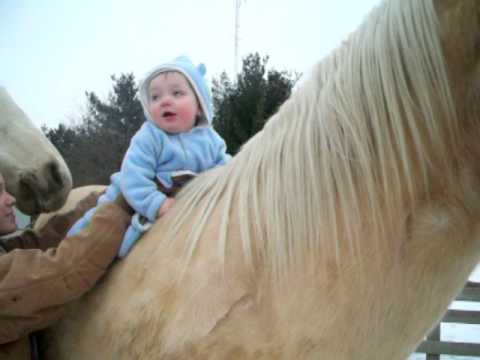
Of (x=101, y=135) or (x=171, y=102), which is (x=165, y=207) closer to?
(x=171, y=102)

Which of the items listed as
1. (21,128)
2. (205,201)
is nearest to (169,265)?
(205,201)

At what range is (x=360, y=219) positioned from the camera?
85 centimetres

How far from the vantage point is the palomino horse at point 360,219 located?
32.1 inches

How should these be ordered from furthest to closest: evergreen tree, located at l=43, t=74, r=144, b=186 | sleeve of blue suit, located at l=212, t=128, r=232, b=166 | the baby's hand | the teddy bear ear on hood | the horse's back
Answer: evergreen tree, located at l=43, t=74, r=144, b=186
the horse's back
sleeve of blue suit, located at l=212, t=128, r=232, b=166
the teddy bear ear on hood
the baby's hand

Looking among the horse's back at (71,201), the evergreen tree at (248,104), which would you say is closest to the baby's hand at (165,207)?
the horse's back at (71,201)

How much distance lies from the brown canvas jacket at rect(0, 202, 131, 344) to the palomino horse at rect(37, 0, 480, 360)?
288mm

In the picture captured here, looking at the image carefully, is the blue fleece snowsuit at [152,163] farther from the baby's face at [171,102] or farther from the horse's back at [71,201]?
the horse's back at [71,201]

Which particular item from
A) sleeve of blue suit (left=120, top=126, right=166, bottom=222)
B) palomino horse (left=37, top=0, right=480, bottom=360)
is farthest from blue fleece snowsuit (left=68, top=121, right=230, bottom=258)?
palomino horse (left=37, top=0, right=480, bottom=360)

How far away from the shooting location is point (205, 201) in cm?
110

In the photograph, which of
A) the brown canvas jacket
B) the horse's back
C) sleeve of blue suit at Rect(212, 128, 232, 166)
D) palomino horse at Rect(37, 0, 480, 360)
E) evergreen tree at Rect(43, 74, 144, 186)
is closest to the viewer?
palomino horse at Rect(37, 0, 480, 360)

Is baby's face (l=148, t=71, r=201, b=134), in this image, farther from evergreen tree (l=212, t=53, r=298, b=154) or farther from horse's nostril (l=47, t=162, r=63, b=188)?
evergreen tree (l=212, t=53, r=298, b=154)

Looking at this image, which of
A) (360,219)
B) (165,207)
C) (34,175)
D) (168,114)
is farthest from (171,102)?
(34,175)

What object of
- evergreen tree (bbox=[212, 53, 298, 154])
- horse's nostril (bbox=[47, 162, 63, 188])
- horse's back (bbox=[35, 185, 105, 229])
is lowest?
evergreen tree (bbox=[212, 53, 298, 154])

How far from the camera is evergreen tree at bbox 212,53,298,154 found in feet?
36.0
